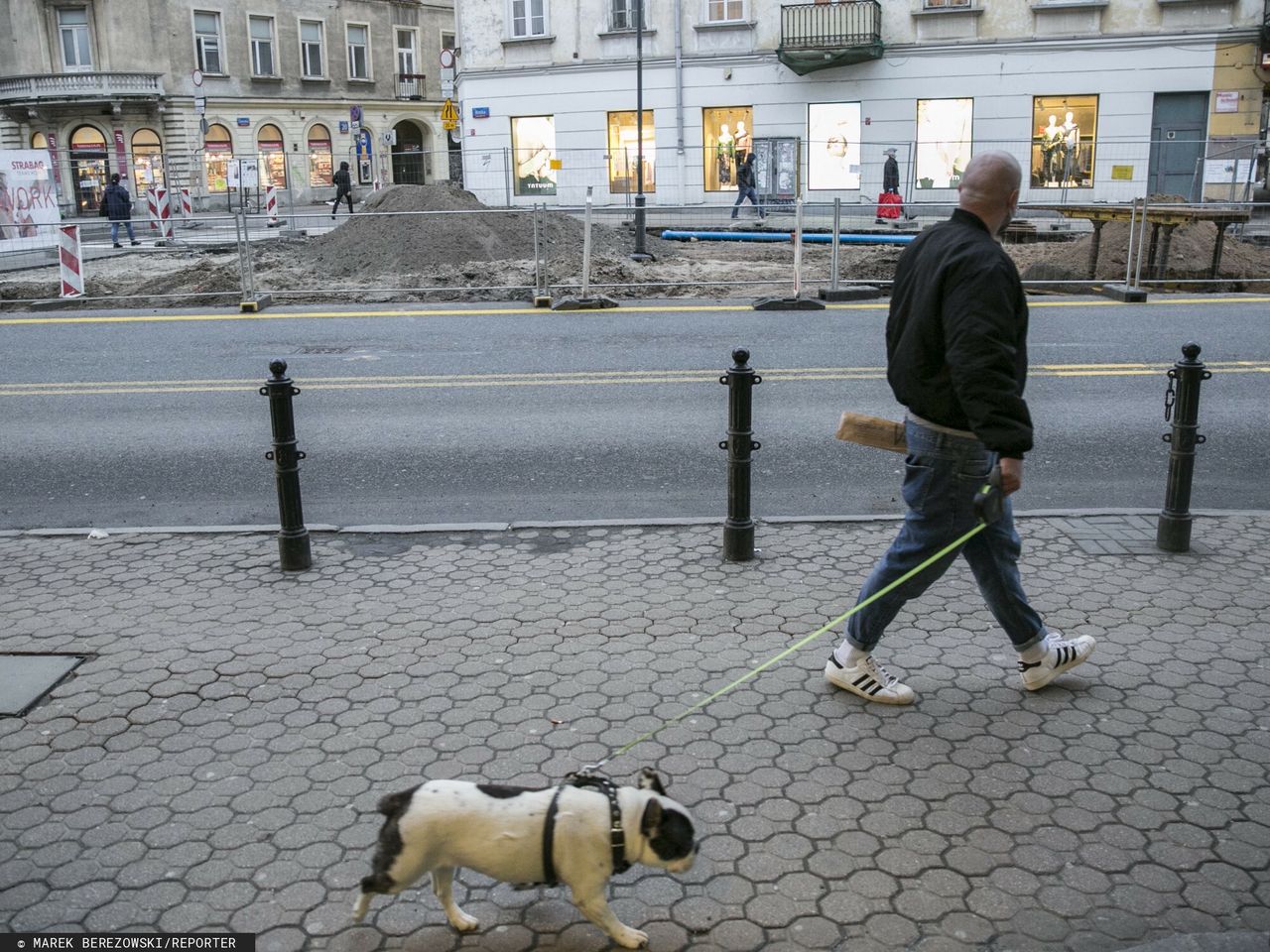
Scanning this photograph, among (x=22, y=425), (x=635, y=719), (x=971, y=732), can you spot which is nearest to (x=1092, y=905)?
(x=971, y=732)

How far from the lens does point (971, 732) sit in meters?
4.67

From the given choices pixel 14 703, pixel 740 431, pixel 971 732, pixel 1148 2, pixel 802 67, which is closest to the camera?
pixel 971 732

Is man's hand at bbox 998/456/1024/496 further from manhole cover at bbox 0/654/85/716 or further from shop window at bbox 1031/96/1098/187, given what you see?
shop window at bbox 1031/96/1098/187

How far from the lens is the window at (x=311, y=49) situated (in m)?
56.2

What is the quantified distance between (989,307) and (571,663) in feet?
7.57

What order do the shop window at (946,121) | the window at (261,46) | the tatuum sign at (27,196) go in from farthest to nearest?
the window at (261,46), the shop window at (946,121), the tatuum sign at (27,196)

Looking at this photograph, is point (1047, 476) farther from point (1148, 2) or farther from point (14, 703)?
point (1148, 2)

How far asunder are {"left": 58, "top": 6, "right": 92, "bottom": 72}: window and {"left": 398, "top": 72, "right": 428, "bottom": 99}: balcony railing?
47.3 ft

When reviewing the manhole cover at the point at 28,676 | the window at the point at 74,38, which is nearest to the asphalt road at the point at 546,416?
the manhole cover at the point at 28,676

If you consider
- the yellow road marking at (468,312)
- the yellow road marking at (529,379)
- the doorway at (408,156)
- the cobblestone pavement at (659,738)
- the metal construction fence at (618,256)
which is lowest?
the cobblestone pavement at (659,738)

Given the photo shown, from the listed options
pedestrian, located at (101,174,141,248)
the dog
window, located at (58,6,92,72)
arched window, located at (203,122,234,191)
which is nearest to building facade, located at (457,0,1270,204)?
pedestrian, located at (101,174,141,248)

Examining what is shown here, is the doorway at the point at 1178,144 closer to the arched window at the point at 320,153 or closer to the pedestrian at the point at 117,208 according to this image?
the pedestrian at the point at 117,208

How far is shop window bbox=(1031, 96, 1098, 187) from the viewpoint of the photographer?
30594 millimetres

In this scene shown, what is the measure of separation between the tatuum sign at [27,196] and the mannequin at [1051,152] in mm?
23322
